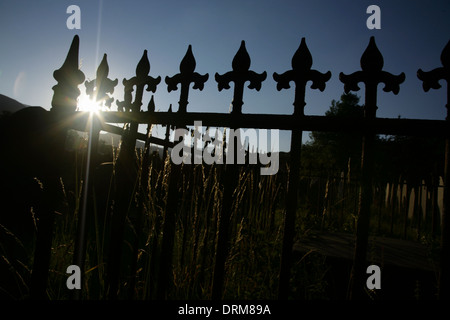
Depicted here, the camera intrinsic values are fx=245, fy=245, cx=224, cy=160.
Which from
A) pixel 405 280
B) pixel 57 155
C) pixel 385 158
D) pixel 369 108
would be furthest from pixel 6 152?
pixel 385 158

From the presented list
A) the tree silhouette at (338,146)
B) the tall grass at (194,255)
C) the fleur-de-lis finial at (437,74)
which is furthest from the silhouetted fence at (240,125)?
the tree silhouette at (338,146)

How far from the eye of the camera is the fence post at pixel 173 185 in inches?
58.2

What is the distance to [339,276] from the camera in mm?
2461

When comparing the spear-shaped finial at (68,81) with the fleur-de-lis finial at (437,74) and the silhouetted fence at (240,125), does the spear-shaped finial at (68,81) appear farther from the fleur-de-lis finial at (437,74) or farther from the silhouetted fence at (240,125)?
the fleur-de-lis finial at (437,74)

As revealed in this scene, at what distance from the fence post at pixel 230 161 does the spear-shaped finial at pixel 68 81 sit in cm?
99

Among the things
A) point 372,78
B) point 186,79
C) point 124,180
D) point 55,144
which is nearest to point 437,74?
point 372,78

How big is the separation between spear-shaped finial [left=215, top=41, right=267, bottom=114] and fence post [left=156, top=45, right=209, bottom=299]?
0.49 feet

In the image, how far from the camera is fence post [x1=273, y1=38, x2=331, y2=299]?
127 cm

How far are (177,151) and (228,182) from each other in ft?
1.41

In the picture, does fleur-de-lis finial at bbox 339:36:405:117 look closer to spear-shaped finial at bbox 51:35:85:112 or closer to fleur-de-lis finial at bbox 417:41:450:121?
fleur-de-lis finial at bbox 417:41:450:121
